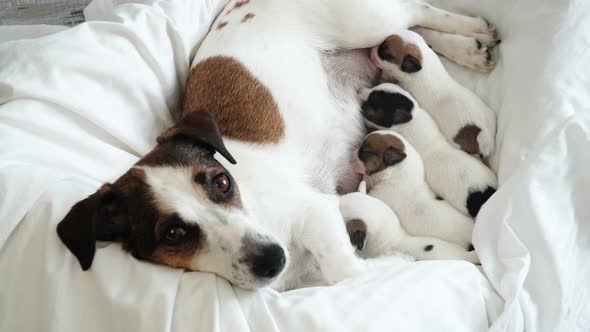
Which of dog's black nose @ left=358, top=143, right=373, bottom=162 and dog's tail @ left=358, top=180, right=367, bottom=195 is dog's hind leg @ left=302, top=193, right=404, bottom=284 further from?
dog's black nose @ left=358, top=143, right=373, bottom=162

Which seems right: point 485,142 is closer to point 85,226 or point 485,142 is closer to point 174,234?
point 174,234

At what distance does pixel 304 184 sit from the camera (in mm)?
1879

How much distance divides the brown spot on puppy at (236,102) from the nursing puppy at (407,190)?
0.36 meters

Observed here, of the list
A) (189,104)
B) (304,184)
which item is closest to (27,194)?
(189,104)

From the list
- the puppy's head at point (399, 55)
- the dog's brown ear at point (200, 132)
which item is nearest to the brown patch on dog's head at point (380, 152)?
the puppy's head at point (399, 55)

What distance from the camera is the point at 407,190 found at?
1.96m

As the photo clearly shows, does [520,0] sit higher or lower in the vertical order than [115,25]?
higher

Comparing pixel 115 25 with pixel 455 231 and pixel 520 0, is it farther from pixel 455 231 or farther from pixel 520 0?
pixel 520 0

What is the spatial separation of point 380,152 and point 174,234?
0.88m

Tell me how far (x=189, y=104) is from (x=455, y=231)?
102 cm

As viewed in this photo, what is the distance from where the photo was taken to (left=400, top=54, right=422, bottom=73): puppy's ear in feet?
7.13

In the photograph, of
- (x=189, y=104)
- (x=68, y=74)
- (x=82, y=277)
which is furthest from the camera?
(x=189, y=104)

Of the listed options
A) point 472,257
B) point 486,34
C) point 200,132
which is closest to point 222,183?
point 200,132

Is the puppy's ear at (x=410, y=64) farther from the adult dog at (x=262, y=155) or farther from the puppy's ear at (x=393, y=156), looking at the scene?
the puppy's ear at (x=393, y=156)
